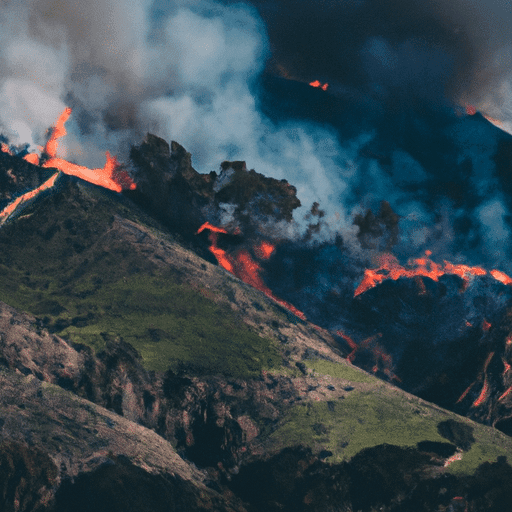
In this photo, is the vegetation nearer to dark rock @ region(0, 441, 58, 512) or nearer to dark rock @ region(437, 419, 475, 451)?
dark rock @ region(437, 419, 475, 451)

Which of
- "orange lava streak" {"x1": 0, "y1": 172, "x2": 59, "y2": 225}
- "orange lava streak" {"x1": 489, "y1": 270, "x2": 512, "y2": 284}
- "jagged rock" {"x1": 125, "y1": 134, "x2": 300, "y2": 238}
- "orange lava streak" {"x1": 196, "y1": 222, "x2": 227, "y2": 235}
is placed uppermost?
"orange lava streak" {"x1": 489, "y1": 270, "x2": 512, "y2": 284}

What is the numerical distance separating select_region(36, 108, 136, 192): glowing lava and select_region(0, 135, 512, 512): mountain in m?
2.14

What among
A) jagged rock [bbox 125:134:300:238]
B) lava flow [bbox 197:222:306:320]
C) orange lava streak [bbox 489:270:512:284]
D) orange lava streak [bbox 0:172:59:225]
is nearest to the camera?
orange lava streak [bbox 0:172:59:225]

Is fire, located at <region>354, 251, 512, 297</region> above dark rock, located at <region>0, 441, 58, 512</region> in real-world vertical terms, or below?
above

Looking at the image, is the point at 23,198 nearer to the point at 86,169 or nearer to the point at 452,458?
the point at 86,169

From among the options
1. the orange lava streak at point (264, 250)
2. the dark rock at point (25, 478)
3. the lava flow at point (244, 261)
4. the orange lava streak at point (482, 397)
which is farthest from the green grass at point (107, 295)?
the orange lava streak at point (482, 397)

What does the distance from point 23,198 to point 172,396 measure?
43465mm

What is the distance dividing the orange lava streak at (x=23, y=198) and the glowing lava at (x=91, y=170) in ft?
8.85

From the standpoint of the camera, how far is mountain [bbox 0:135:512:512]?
9362 cm

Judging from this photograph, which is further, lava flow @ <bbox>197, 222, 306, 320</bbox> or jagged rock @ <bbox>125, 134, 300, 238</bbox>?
lava flow @ <bbox>197, 222, 306, 320</bbox>

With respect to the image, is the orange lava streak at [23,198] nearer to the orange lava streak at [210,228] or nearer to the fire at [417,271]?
the orange lava streak at [210,228]

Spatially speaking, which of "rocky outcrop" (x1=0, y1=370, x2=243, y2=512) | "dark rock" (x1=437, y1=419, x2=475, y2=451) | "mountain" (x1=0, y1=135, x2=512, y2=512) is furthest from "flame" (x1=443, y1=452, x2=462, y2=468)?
"rocky outcrop" (x1=0, y1=370, x2=243, y2=512)

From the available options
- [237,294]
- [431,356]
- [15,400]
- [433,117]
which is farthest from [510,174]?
[15,400]

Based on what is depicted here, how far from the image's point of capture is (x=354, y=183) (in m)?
149
